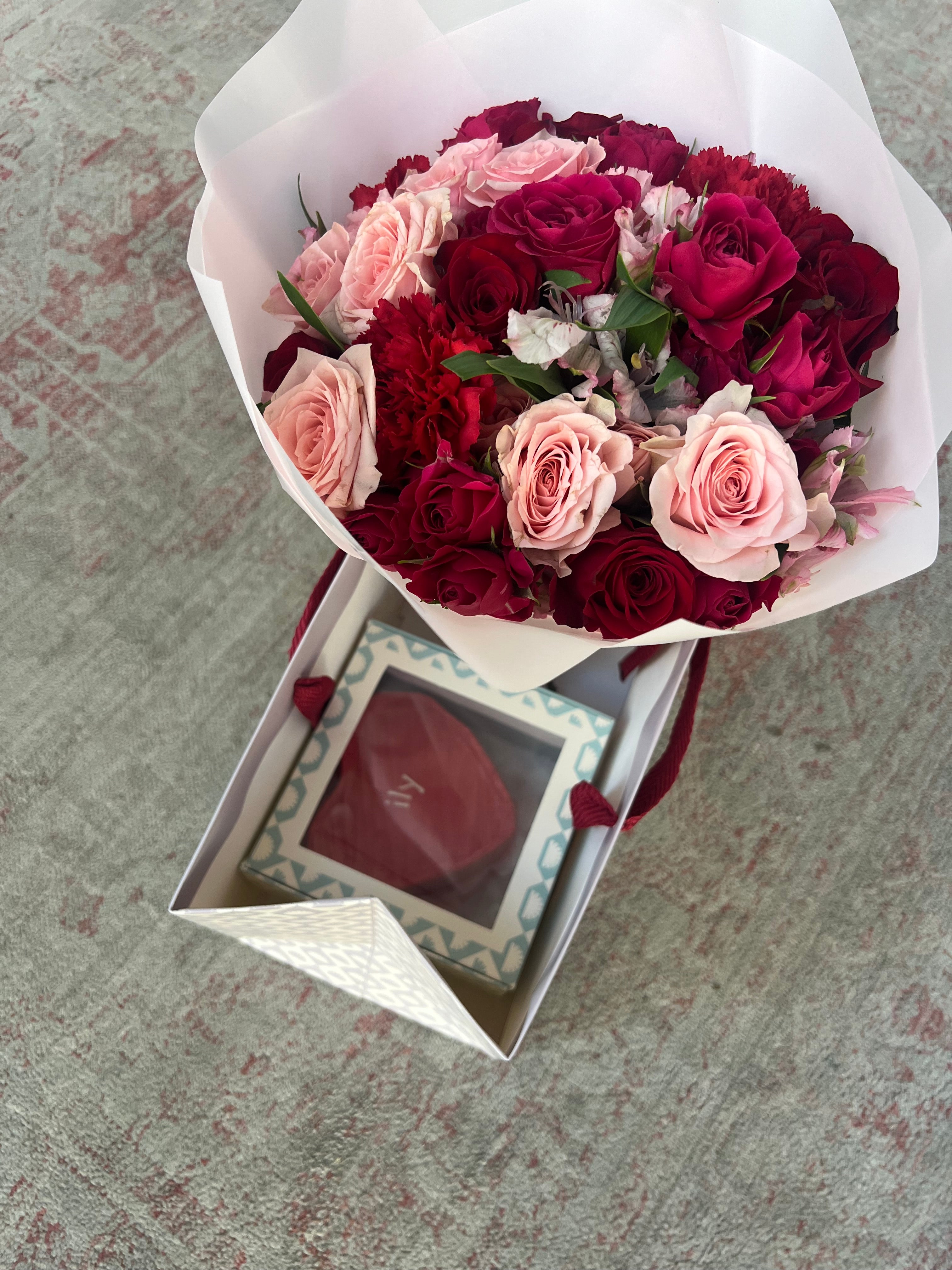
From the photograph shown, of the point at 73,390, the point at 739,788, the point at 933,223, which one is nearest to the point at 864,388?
the point at 933,223

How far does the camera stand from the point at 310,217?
0.59 m

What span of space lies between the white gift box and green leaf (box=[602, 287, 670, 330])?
0.29 metres

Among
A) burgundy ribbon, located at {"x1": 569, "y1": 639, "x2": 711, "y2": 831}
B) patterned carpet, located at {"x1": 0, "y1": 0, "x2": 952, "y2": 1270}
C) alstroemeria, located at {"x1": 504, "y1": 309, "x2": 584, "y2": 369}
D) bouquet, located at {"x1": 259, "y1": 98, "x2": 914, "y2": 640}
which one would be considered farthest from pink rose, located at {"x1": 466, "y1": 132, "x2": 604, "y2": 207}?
patterned carpet, located at {"x1": 0, "y1": 0, "x2": 952, "y2": 1270}

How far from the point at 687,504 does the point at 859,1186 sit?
77 cm

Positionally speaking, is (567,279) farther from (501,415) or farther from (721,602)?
(721,602)

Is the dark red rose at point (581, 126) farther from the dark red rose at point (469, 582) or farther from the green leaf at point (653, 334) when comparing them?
the dark red rose at point (469, 582)

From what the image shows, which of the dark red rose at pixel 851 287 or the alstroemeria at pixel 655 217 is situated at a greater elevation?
the alstroemeria at pixel 655 217

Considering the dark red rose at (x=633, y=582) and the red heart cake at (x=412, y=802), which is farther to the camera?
the red heart cake at (x=412, y=802)

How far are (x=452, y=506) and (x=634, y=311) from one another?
0.47 feet

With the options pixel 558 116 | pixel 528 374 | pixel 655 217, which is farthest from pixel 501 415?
pixel 558 116

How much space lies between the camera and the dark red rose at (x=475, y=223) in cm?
51

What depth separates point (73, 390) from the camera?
1.01 m

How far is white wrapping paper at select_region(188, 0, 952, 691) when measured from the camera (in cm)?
50

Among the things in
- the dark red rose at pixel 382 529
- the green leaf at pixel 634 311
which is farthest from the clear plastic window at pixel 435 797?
the green leaf at pixel 634 311
